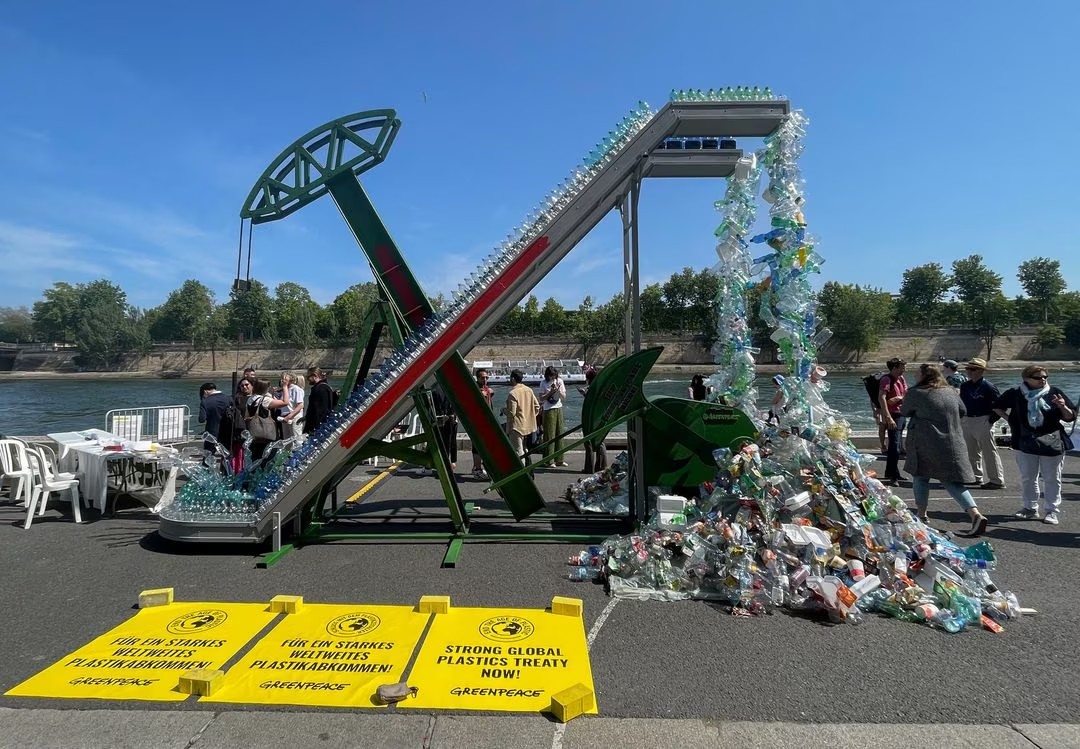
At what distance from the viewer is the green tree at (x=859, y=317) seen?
6950 cm

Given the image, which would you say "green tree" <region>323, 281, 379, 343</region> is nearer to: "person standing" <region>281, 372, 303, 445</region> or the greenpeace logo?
"person standing" <region>281, 372, 303, 445</region>

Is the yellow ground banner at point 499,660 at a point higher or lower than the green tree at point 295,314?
lower

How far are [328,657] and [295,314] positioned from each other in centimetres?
9441

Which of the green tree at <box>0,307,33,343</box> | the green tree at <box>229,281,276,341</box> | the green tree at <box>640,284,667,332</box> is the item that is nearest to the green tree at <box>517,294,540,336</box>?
the green tree at <box>640,284,667,332</box>

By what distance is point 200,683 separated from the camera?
3207 millimetres

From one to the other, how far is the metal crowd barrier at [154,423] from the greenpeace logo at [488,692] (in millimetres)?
9741

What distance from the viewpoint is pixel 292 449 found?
611 centimetres

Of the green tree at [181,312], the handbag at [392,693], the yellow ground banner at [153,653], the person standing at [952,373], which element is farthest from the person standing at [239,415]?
the green tree at [181,312]

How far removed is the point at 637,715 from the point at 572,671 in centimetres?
54

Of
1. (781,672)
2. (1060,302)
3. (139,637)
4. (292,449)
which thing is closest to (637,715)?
(781,672)

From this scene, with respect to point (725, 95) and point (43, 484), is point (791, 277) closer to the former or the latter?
point (725, 95)

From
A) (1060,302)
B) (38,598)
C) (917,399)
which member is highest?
(1060,302)

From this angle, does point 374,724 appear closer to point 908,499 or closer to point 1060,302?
point 908,499

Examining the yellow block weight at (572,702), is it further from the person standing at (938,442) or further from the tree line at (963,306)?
the tree line at (963,306)
